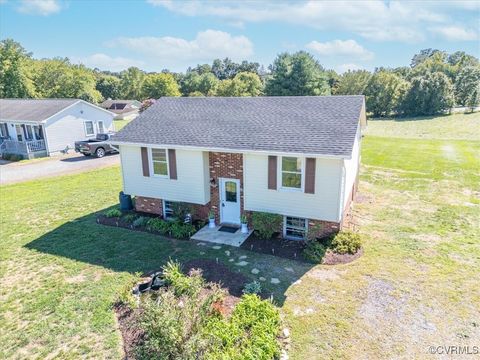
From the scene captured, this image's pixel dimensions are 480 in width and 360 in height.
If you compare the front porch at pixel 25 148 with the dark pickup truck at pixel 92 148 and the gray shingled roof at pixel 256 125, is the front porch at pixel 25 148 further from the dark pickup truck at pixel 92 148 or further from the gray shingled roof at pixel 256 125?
the gray shingled roof at pixel 256 125

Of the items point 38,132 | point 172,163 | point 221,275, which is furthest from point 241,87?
point 221,275

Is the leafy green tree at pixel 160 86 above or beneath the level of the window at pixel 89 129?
above

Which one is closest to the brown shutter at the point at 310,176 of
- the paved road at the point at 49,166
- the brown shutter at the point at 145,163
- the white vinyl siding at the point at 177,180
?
the white vinyl siding at the point at 177,180

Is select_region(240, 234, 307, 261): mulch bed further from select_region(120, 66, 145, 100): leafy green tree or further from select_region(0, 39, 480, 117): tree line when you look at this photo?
select_region(120, 66, 145, 100): leafy green tree

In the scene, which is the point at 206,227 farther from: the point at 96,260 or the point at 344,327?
the point at 344,327

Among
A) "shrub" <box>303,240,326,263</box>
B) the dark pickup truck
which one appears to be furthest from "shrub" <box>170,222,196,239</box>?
the dark pickup truck

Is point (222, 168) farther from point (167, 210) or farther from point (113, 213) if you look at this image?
point (113, 213)

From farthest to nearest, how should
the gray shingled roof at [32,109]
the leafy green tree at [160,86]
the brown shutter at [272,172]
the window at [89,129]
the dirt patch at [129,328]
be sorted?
the leafy green tree at [160,86] → the window at [89,129] → the gray shingled roof at [32,109] → the brown shutter at [272,172] → the dirt patch at [129,328]
